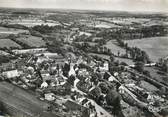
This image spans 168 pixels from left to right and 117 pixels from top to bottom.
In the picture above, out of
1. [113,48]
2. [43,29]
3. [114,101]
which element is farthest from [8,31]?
[114,101]

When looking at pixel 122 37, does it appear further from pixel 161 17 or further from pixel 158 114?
pixel 158 114

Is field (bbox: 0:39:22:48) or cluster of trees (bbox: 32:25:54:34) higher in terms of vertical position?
cluster of trees (bbox: 32:25:54:34)

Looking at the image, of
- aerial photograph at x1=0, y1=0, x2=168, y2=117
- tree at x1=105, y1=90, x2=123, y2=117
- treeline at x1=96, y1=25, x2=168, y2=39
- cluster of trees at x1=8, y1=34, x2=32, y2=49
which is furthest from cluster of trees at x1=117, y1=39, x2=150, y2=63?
cluster of trees at x1=8, y1=34, x2=32, y2=49

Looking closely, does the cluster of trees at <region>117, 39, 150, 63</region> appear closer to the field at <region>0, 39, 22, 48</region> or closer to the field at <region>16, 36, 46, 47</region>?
the field at <region>16, 36, 46, 47</region>

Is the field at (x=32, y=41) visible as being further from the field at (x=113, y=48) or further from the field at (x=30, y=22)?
the field at (x=113, y=48)

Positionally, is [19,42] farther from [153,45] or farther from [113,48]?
[153,45]

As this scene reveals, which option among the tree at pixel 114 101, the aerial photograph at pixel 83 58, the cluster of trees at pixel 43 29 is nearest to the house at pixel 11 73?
the aerial photograph at pixel 83 58

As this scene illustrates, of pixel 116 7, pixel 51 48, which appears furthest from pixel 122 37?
pixel 51 48
